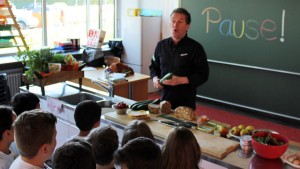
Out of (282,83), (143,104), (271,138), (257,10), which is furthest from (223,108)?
(271,138)

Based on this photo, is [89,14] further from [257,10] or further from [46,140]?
[46,140]

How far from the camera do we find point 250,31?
5062mm

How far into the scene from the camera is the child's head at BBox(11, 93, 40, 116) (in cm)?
241

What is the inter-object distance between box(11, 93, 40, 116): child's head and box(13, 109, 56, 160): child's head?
0.78m

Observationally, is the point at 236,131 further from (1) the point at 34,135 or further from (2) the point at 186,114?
(1) the point at 34,135

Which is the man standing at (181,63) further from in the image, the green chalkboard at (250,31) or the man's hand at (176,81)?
the green chalkboard at (250,31)

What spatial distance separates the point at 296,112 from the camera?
15.8 ft

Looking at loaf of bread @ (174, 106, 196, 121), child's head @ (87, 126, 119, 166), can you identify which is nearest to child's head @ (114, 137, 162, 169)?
child's head @ (87, 126, 119, 166)

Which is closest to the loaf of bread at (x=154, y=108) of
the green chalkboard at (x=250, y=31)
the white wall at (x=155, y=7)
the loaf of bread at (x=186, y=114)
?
the loaf of bread at (x=186, y=114)

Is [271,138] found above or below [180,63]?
below

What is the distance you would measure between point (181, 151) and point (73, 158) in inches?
20.5

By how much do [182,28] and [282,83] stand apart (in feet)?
8.50

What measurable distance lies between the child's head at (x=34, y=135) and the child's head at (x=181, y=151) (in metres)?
0.55

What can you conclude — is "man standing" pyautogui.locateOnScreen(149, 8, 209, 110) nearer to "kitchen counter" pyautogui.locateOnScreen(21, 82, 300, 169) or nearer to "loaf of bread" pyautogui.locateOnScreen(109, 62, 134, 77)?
"kitchen counter" pyautogui.locateOnScreen(21, 82, 300, 169)
